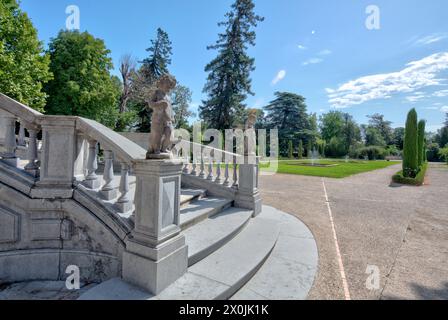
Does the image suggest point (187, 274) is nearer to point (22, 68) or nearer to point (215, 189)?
point (215, 189)

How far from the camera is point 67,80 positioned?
14883mm

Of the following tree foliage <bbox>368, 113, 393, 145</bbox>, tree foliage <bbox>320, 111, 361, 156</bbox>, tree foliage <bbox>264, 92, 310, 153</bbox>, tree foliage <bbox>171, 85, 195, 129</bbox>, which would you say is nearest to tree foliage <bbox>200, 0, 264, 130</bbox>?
tree foliage <bbox>171, 85, 195, 129</bbox>

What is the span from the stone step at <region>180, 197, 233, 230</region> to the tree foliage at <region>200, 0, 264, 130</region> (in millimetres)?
18909

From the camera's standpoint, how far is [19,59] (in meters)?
10.0

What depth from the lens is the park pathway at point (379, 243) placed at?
113 inches

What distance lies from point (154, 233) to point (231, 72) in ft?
77.1

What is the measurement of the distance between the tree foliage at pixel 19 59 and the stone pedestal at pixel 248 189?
10279mm

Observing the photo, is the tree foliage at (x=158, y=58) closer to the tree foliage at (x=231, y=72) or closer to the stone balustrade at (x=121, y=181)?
the tree foliage at (x=231, y=72)

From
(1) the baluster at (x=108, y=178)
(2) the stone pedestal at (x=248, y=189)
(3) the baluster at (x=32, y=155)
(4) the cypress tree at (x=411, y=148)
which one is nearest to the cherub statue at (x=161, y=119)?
(1) the baluster at (x=108, y=178)

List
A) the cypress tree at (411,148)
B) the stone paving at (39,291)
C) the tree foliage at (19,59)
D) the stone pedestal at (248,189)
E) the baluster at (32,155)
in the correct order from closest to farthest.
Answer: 1. the stone paving at (39,291)
2. the baluster at (32,155)
3. the stone pedestal at (248,189)
4. the tree foliage at (19,59)
5. the cypress tree at (411,148)

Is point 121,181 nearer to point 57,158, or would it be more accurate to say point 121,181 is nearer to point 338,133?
point 57,158

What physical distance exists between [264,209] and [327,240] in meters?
1.94

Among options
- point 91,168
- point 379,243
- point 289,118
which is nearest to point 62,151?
point 91,168

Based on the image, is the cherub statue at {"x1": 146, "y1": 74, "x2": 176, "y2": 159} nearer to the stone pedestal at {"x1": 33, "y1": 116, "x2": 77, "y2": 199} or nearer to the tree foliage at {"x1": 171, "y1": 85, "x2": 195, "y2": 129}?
the stone pedestal at {"x1": 33, "y1": 116, "x2": 77, "y2": 199}
